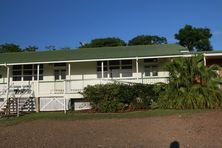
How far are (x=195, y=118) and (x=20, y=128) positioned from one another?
826cm

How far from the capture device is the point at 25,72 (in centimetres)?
2800

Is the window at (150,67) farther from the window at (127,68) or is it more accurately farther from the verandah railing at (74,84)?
the verandah railing at (74,84)

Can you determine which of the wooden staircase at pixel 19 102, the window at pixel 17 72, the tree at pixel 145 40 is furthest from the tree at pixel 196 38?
the wooden staircase at pixel 19 102

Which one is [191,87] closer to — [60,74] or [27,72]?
[60,74]

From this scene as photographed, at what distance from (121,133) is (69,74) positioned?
40.1 ft

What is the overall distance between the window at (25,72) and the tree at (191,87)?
1151 centimetres

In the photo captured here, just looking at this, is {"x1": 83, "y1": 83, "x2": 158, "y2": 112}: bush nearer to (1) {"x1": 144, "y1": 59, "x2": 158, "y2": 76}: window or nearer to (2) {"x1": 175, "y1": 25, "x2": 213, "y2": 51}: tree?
(1) {"x1": 144, "y1": 59, "x2": 158, "y2": 76}: window

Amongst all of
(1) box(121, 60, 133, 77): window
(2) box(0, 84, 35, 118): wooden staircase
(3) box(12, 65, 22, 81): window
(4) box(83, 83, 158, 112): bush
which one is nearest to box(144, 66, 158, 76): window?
(1) box(121, 60, 133, 77): window

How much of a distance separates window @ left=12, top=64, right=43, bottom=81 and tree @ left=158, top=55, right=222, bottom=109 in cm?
1151

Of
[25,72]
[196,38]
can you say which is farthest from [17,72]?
[196,38]

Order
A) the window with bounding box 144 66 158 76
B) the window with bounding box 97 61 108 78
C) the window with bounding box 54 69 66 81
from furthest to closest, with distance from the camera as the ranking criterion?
1. the window with bounding box 54 69 66 81
2. the window with bounding box 97 61 108 78
3. the window with bounding box 144 66 158 76

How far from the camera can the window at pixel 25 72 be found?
27.8m

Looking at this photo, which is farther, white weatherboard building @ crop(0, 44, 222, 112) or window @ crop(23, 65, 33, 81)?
window @ crop(23, 65, 33, 81)

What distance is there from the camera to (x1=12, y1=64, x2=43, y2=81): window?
1096 inches
